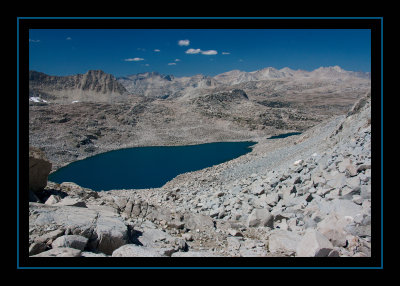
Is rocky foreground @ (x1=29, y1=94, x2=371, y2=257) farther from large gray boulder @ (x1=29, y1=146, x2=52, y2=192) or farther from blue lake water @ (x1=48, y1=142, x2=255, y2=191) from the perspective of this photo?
blue lake water @ (x1=48, y1=142, x2=255, y2=191)

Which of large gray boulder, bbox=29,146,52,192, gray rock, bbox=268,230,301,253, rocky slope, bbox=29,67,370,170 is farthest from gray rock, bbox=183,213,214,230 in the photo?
rocky slope, bbox=29,67,370,170

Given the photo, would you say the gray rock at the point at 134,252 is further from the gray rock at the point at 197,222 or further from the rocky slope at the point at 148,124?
the rocky slope at the point at 148,124

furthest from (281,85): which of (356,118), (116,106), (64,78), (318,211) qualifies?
(318,211)

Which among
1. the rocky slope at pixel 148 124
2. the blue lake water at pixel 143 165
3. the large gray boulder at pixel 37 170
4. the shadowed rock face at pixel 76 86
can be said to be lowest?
the blue lake water at pixel 143 165

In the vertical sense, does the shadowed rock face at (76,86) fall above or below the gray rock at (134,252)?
above

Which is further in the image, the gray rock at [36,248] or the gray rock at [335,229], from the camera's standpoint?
the gray rock at [335,229]

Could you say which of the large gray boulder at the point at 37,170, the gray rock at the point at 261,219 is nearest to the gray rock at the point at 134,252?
the gray rock at the point at 261,219

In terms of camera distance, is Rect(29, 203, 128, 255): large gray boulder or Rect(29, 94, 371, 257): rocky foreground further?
Rect(29, 203, 128, 255): large gray boulder
